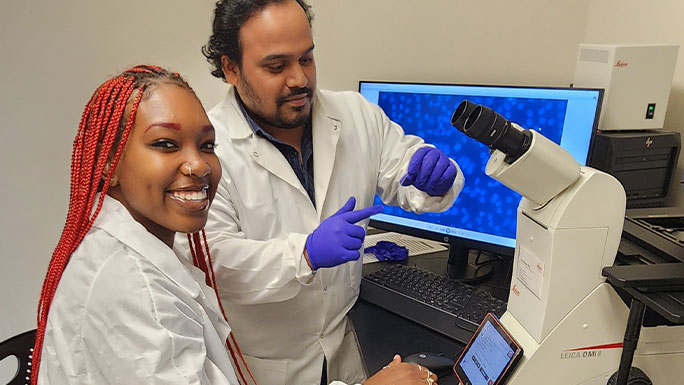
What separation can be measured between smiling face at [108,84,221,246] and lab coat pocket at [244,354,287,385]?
537 millimetres

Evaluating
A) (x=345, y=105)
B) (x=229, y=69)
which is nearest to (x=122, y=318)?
(x=229, y=69)

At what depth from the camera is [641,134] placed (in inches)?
53.7

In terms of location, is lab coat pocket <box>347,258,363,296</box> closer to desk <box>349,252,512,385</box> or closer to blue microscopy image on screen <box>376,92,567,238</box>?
desk <box>349,252,512,385</box>

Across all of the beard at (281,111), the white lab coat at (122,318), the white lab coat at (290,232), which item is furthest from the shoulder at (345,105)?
the white lab coat at (122,318)

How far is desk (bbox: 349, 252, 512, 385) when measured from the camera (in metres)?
1.12

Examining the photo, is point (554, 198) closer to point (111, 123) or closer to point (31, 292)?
point (111, 123)

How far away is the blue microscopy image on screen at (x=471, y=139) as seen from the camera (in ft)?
4.26

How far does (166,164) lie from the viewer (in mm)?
756

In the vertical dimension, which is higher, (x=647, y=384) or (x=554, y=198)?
(x=554, y=198)

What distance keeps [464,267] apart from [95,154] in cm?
109

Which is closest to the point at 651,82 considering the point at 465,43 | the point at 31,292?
the point at 465,43

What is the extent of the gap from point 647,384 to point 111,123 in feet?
2.99

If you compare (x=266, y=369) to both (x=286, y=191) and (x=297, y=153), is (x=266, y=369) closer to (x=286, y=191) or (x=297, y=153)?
(x=286, y=191)

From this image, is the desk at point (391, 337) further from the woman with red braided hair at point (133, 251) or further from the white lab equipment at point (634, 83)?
the white lab equipment at point (634, 83)
